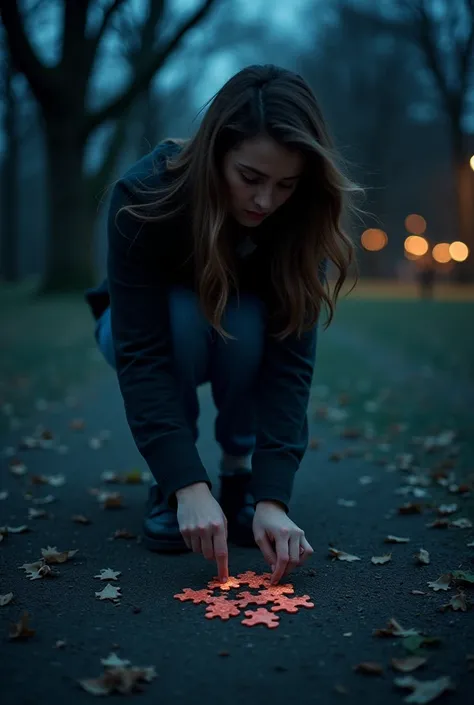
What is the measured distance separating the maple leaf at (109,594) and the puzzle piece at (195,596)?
18 cm

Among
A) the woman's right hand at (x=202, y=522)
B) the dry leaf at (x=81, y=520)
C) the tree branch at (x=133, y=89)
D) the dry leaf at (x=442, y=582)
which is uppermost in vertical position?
the tree branch at (x=133, y=89)

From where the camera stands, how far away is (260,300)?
2.95 meters

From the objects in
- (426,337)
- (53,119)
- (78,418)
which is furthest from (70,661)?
(53,119)

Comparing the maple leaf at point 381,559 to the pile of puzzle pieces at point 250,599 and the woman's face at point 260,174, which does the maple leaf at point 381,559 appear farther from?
the woman's face at point 260,174

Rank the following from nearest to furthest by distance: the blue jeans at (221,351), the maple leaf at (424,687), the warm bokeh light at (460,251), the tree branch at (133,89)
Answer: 1. the maple leaf at (424,687)
2. the blue jeans at (221,351)
3. the tree branch at (133,89)
4. the warm bokeh light at (460,251)

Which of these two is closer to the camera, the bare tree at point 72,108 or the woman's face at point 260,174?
the woman's face at point 260,174

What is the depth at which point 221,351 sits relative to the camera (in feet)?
9.43

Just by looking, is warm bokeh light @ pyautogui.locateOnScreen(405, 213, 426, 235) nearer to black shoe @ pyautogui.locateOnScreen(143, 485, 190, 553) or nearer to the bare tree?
the bare tree

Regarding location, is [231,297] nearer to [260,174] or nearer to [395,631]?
[260,174]

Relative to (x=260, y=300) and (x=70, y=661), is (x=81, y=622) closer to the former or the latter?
(x=70, y=661)

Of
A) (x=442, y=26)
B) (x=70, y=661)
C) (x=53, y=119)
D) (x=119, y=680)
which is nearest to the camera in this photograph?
(x=119, y=680)

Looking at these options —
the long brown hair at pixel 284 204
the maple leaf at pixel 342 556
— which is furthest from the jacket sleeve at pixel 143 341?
the maple leaf at pixel 342 556

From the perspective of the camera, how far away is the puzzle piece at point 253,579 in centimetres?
250

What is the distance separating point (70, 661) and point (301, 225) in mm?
1616
